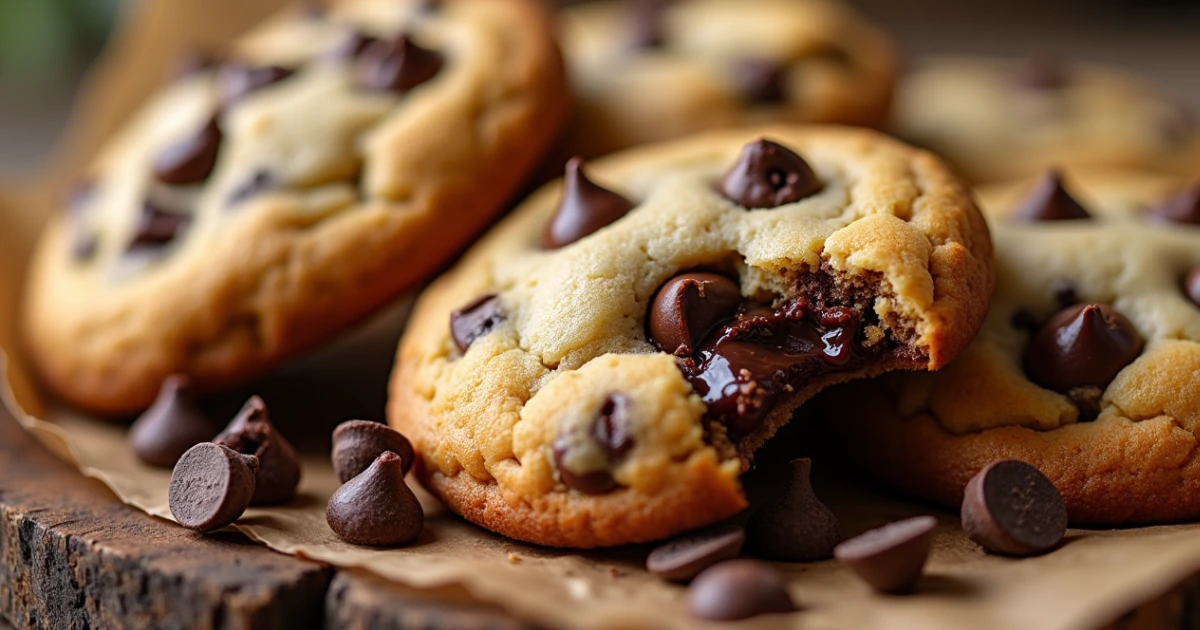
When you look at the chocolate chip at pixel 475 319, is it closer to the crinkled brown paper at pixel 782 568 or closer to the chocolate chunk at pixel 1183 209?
the crinkled brown paper at pixel 782 568

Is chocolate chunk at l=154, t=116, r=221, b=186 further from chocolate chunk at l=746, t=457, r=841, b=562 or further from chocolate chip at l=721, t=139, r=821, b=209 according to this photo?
chocolate chunk at l=746, t=457, r=841, b=562

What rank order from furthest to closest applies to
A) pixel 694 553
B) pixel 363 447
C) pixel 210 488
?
pixel 363 447 → pixel 210 488 → pixel 694 553

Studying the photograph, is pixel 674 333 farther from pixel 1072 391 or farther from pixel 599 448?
pixel 1072 391

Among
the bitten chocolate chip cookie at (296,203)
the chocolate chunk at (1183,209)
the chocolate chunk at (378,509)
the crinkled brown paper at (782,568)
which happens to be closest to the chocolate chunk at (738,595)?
the crinkled brown paper at (782,568)

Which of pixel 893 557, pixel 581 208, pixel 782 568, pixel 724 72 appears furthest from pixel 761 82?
pixel 893 557

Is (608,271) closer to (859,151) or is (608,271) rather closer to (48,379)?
(859,151)


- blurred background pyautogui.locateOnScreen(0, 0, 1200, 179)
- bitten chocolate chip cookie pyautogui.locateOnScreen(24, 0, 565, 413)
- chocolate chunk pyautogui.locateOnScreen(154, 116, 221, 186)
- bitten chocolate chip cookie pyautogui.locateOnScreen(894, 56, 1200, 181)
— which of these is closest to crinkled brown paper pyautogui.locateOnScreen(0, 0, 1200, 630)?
bitten chocolate chip cookie pyautogui.locateOnScreen(24, 0, 565, 413)

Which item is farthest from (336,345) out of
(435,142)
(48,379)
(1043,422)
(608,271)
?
(1043,422)
